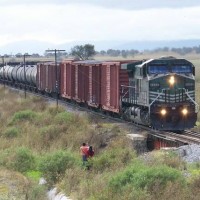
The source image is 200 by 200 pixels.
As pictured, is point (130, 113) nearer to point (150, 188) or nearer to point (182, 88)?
point (182, 88)

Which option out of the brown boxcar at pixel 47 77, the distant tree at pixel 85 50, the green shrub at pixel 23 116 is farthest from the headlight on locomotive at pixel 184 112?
the distant tree at pixel 85 50

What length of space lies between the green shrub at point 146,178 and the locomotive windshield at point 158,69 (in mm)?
14480

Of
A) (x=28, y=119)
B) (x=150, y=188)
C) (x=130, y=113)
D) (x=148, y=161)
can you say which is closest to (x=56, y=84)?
(x=28, y=119)

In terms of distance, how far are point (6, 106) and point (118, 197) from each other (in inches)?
1542

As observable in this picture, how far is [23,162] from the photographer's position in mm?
23188

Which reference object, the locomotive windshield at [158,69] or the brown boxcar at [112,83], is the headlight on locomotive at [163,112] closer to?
the locomotive windshield at [158,69]

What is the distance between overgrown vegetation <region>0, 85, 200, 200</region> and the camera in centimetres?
1509

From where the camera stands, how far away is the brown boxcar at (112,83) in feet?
111

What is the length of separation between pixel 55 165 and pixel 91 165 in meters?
1.43

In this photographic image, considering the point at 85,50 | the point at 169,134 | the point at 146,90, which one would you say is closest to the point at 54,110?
the point at 146,90

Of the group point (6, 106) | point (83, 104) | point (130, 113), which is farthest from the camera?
point (6, 106)

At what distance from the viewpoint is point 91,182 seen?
1712cm

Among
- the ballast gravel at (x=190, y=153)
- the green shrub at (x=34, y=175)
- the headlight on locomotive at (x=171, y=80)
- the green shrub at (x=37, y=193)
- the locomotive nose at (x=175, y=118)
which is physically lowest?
the green shrub at (x=34, y=175)

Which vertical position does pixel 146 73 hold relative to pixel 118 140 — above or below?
above
